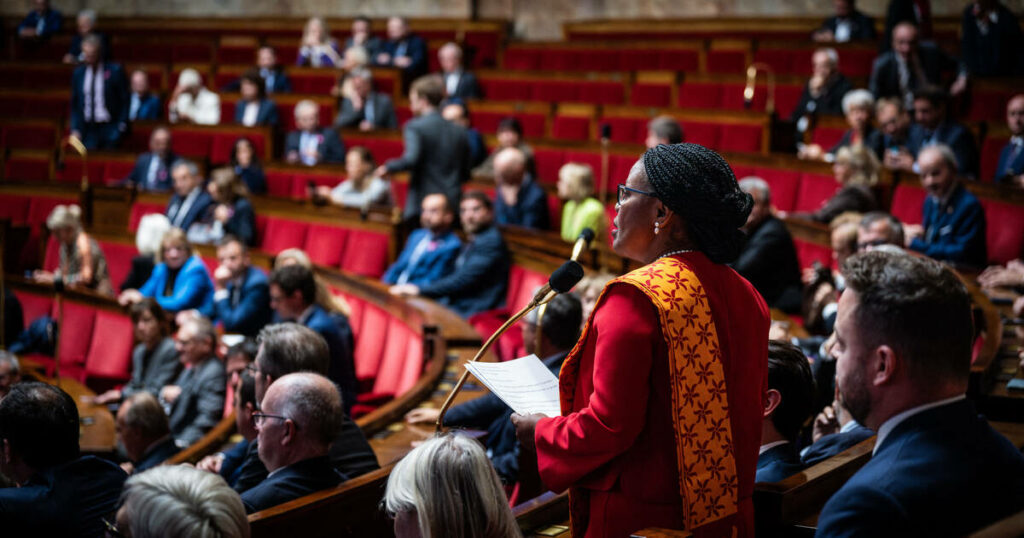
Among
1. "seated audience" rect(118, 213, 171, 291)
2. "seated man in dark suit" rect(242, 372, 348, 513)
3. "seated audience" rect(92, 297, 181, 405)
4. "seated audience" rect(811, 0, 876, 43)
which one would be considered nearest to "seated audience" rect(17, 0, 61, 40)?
"seated audience" rect(118, 213, 171, 291)

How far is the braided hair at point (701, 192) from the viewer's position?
1.19 m

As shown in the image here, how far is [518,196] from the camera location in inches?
173

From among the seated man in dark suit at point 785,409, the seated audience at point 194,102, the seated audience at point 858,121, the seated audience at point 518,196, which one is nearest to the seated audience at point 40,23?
the seated audience at point 194,102

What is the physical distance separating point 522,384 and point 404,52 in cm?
578

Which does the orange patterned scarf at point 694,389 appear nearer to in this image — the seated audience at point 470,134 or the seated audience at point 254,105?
the seated audience at point 470,134

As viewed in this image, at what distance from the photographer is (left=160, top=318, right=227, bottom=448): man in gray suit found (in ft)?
10.0

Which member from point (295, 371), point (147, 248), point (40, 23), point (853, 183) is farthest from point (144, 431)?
point (40, 23)

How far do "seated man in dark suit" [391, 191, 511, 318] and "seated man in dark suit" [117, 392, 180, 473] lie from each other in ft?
3.56

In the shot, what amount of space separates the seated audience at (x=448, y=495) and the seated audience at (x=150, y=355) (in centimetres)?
246

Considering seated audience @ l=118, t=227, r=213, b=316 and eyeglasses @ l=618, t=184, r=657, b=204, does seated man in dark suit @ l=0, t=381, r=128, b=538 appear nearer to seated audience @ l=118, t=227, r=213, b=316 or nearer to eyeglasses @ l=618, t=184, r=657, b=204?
eyeglasses @ l=618, t=184, r=657, b=204

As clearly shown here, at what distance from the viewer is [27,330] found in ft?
14.1

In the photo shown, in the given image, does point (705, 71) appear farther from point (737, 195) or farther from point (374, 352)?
point (737, 195)

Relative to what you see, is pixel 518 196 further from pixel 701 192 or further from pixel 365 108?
pixel 701 192

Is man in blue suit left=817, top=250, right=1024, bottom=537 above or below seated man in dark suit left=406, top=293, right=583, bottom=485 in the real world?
above
